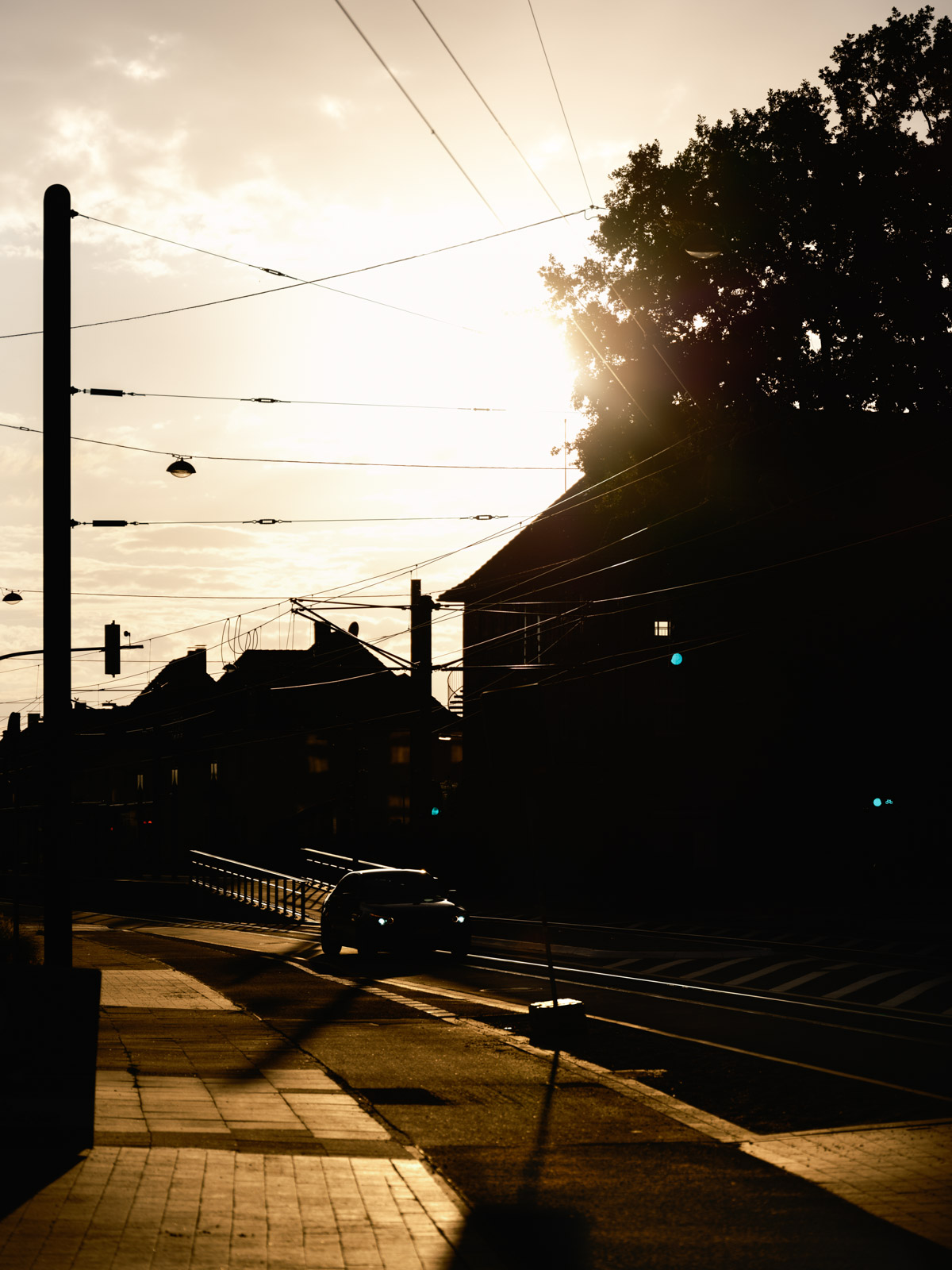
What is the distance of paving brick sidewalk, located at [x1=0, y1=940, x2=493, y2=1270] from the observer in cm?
569

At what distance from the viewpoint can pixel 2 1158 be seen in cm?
731

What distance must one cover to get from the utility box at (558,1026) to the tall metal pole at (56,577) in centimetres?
475

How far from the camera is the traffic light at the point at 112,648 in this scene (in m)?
31.5

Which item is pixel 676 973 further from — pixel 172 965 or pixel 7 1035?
pixel 7 1035

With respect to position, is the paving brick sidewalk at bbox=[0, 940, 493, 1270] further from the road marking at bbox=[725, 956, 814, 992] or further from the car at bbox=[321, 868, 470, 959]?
the car at bbox=[321, 868, 470, 959]

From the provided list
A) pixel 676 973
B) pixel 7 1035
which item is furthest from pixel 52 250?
pixel 676 973

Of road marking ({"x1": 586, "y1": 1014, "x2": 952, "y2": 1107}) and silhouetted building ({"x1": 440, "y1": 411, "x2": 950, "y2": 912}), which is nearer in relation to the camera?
road marking ({"x1": 586, "y1": 1014, "x2": 952, "y2": 1107})

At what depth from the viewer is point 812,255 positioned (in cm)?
2931

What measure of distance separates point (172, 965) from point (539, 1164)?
632 inches

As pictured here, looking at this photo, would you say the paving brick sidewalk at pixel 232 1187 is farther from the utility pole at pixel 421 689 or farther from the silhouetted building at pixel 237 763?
the silhouetted building at pixel 237 763

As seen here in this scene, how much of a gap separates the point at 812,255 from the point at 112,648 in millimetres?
17653

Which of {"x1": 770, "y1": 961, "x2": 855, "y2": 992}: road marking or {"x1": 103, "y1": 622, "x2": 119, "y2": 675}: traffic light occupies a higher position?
{"x1": 103, "y1": 622, "x2": 119, "y2": 675}: traffic light

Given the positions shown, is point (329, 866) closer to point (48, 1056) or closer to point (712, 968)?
point (712, 968)

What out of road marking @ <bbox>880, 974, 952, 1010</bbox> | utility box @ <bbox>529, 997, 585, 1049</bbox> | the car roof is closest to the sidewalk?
utility box @ <bbox>529, 997, 585, 1049</bbox>
